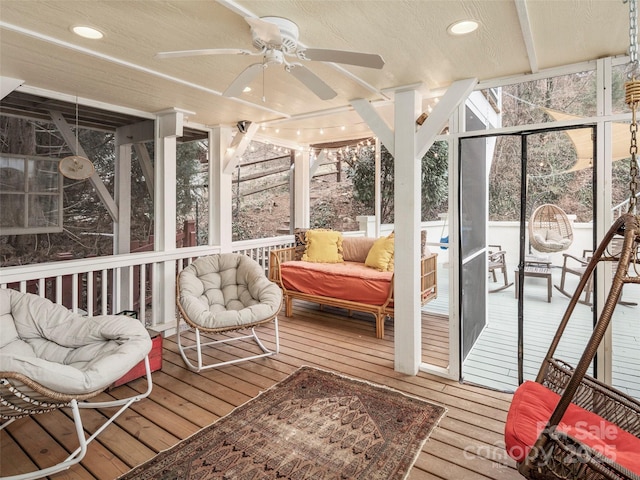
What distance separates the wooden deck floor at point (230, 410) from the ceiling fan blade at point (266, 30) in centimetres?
230

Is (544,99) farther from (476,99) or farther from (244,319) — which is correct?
(244,319)

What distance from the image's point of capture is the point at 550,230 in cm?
273

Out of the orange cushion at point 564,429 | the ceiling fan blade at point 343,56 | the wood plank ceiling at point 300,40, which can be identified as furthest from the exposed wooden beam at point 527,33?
the orange cushion at point 564,429

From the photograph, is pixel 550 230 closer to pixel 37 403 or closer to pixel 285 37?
pixel 285 37

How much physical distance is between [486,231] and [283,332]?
7.92 feet

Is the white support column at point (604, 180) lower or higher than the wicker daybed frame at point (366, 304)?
higher

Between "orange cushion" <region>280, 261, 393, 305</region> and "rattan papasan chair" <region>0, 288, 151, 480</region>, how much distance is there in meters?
2.27

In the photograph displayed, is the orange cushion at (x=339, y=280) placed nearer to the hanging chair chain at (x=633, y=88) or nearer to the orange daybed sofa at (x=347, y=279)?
the orange daybed sofa at (x=347, y=279)

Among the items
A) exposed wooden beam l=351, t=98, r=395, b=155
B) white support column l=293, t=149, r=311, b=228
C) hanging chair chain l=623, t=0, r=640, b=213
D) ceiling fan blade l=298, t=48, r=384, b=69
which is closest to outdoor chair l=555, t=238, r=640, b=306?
hanging chair chain l=623, t=0, r=640, b=213

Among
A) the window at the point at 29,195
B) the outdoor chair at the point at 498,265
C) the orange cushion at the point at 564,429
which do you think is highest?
the window at the point at 29,195

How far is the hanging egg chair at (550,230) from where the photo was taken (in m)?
2.68

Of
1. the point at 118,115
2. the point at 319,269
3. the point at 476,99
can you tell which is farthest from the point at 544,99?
the point at 118,115

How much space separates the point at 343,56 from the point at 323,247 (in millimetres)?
3420

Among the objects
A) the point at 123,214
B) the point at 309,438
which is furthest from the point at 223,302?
the point at 309,438
